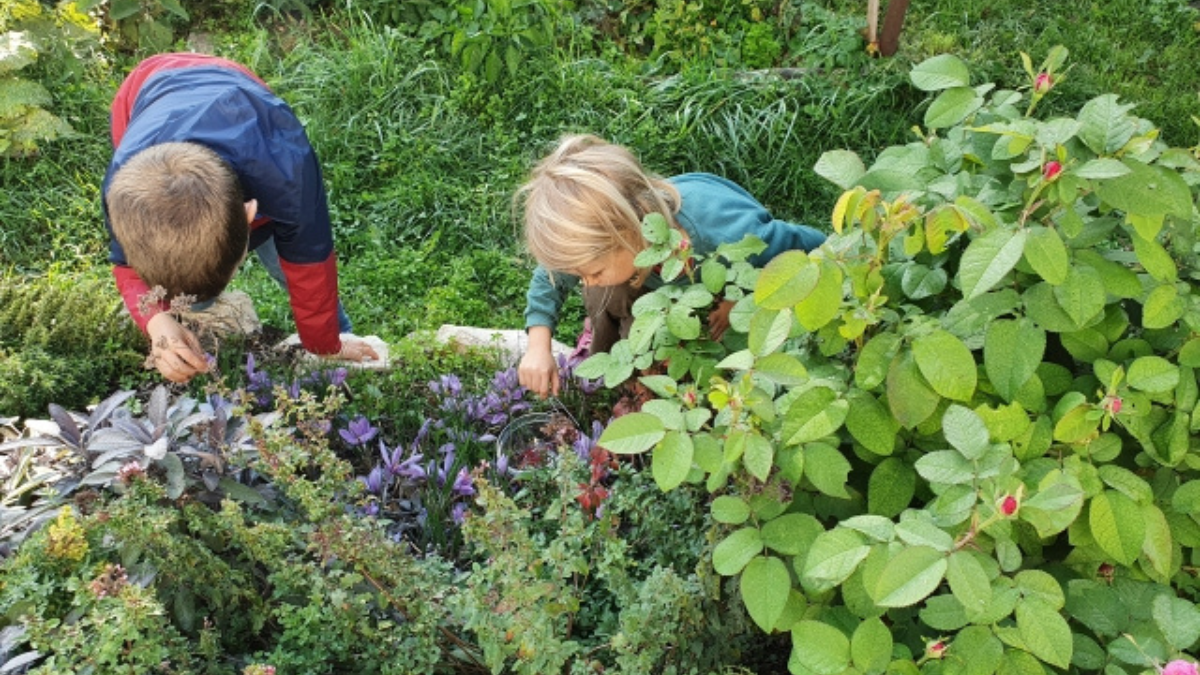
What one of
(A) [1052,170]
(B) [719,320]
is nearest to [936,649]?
(A) [1052,170]

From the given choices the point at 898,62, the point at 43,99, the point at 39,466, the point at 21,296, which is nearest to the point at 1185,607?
the point at 39,466

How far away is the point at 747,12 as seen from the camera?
507 cm

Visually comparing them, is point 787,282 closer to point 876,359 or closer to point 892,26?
point 876,359

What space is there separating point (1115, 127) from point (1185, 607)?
26.0 inches

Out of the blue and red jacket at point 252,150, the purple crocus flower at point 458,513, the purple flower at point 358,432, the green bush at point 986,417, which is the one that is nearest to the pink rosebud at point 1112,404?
the green bush at point 986,417

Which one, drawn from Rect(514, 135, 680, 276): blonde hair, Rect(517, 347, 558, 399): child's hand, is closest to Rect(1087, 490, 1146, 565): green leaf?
Rect(514, 135, 680, 276): blonde hair

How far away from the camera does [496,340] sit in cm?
345

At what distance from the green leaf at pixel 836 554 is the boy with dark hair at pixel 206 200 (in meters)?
1.71

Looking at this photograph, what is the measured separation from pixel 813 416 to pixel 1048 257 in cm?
38

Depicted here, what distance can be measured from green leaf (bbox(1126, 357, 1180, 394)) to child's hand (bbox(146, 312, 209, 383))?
7.10 ft

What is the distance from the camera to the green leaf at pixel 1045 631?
1.29 m

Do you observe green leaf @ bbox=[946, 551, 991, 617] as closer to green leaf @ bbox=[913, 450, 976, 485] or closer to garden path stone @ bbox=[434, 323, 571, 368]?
green leaf @ bbox=[913, 450, 976, 485]

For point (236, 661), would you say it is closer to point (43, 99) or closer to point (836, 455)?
point (836, 455)

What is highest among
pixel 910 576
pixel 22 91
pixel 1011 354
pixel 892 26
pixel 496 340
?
pixel 1011 354
